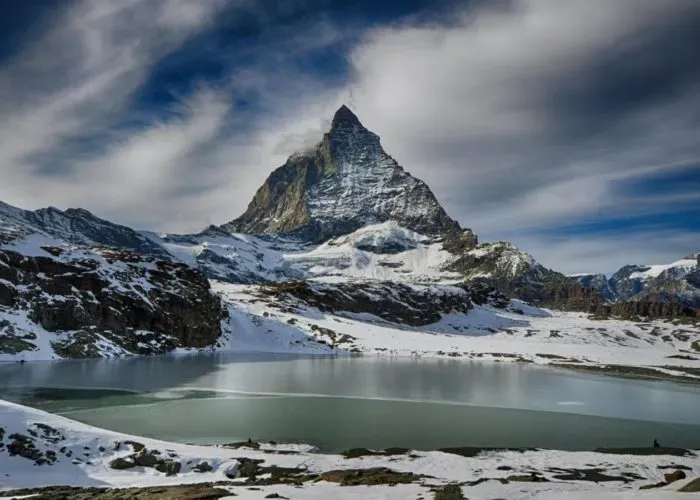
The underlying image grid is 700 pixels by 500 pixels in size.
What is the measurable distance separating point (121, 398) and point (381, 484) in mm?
38422

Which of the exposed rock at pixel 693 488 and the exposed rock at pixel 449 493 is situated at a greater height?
the exposed rock at pixel 693 488

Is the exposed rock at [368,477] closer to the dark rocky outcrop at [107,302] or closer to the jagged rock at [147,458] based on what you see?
the jagged rock at [147,458]

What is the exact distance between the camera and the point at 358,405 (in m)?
52.2

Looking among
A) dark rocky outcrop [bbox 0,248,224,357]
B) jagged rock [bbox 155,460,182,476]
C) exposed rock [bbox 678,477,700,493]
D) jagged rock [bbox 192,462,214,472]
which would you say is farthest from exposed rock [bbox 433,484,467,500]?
dark rocky outcrop [bbox 0,248,224,357]

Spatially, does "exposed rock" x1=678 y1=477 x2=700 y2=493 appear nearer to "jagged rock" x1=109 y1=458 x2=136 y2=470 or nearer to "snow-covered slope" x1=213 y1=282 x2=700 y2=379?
"jagged rock" x1=109 y1=458 x2=136 y2=470

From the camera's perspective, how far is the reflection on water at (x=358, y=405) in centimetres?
3903

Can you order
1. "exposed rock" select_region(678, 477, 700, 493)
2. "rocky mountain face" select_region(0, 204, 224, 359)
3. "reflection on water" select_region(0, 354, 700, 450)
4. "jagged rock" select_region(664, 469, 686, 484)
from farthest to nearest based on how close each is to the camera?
"rocky mountain face" select_region(0, 204, 224, 359), "reflection on water" select_region(0, 354, 700, 450), "jagged rock" select_region(664, 469, 686, 484), "exposed rock" select_region(678, 477, 700, 493)

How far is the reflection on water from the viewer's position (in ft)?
128

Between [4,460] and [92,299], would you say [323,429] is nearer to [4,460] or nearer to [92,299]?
[4,460]

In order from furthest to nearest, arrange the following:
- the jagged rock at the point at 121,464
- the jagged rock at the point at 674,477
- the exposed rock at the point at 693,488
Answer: the jagged rock at the point at 121,464, the jagged rock at the point at 674,477, the exposed rock at the point at 693,488

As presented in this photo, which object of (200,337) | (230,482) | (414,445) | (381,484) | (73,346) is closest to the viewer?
(381,484)

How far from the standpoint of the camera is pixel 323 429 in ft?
Answer: 132

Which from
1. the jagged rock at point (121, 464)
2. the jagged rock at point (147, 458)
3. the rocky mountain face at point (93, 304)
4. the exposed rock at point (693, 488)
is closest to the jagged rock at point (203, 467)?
the jagged rock at point (147, 458)

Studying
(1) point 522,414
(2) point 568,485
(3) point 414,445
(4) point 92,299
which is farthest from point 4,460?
(4) point 92,299
